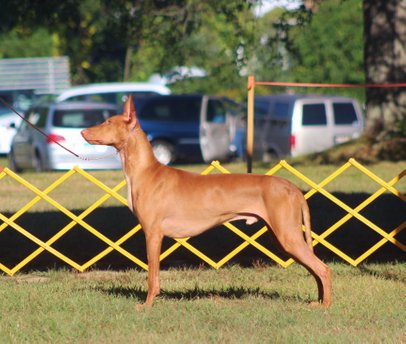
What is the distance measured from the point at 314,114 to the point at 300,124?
2.40ft

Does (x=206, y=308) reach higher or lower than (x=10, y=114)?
lower

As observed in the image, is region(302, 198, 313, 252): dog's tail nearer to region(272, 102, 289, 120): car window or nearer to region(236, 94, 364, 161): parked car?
region(236, 94, 364, 161): parked car

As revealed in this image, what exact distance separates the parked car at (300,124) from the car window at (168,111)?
5.63 ft

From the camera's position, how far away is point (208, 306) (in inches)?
317

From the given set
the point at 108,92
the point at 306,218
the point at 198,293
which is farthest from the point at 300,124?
the point at 306,218

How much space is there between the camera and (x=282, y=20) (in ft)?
70.9

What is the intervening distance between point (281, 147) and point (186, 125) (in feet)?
8.81

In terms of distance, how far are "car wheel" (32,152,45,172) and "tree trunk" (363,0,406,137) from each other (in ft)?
24.3

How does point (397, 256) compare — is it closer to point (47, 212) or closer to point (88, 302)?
point (88, 302)

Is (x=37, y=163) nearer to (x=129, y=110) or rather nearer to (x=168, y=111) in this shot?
(x=168, y=111)

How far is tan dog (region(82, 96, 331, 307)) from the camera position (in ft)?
26.2

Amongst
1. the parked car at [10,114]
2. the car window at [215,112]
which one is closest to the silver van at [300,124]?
the car window at [215,112]

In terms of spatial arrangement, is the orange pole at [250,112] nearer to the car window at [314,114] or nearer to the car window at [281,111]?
the car window at [281,111]

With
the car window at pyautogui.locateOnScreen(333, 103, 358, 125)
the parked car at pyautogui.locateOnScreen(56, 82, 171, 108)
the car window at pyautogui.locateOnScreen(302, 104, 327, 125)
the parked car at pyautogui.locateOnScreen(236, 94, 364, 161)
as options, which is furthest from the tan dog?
the parked car at pyautogui.locateOnScreen(56, 82, 171, 108)
